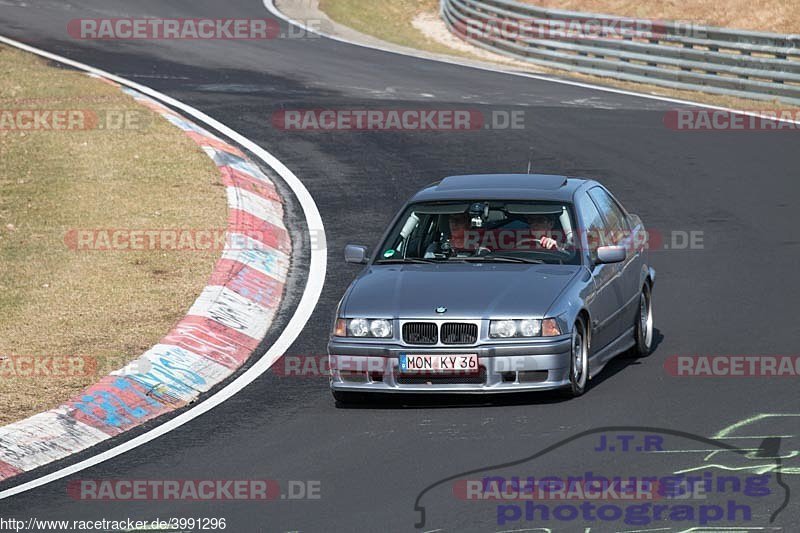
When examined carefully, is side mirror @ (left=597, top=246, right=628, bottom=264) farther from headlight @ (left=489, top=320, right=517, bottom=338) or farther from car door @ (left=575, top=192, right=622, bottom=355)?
headlight @ (left=489, top=320, right=517, bottom=338)

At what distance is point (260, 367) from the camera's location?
11492 millimetres

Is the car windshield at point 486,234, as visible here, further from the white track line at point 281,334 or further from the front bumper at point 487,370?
the white track line at point 281,334

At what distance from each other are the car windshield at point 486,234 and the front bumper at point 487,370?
1.23 meters

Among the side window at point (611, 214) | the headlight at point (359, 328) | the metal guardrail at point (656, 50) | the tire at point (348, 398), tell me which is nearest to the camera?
the headlight at point (359, 328)

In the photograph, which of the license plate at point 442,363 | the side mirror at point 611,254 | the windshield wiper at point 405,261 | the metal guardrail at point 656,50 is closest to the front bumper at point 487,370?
the license plate at point 442,363

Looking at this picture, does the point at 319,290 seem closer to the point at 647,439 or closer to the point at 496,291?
the point at 496,291

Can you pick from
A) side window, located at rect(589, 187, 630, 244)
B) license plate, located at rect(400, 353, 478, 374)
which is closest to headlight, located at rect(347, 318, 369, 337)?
license plate, located at rect(400, 353, 478, 374)

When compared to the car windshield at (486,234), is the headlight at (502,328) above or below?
below

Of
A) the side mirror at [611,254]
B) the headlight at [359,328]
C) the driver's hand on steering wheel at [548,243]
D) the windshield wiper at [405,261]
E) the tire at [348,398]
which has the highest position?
the driver's hand on steering wheel at [548,243]

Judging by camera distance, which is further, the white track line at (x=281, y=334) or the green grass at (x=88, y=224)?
the green grass at (x=88, y=224)

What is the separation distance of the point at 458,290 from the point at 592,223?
170cm

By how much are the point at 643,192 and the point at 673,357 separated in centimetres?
643

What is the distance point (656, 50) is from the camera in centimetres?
2636

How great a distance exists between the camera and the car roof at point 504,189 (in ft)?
37.3
